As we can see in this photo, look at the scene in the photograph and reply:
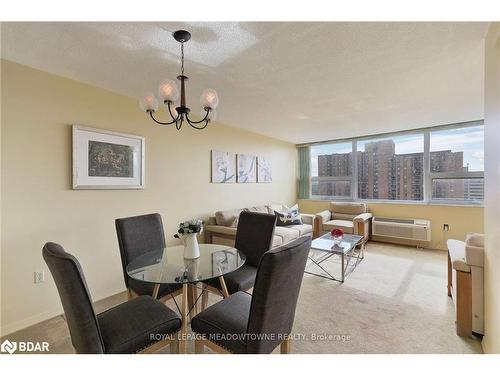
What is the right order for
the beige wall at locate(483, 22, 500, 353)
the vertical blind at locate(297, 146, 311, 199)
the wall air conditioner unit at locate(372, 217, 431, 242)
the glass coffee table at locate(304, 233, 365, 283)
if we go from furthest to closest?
1. the vertical blind at locate(297, 146, 311, 199)
2. the wall air conditioner unit at locate(372, 217, 431, 242)
3. the glass coffee table at locate(304, 233, 365, 283)
4. the beige wall at locate(483, 22, 500, 353)

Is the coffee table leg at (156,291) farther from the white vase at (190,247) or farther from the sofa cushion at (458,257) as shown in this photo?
the sofa cushion at (458,257)

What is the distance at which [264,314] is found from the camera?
1.15 metres

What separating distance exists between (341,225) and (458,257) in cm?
251

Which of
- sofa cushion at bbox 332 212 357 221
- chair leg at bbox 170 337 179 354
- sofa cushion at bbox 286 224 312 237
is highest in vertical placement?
sofa cushion at bbox 332 212 357 221

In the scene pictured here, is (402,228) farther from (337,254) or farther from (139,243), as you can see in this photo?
(139,243)

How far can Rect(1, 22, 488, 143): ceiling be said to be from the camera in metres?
1.58

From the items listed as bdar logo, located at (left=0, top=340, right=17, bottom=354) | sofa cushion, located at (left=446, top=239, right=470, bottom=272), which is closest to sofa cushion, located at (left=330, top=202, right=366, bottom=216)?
sofa cushion, located at (left=446, top=239, right=470, bottom=272)

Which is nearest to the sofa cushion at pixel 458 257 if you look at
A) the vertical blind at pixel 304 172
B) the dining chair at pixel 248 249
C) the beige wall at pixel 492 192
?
the beige wall at pixel 492 192

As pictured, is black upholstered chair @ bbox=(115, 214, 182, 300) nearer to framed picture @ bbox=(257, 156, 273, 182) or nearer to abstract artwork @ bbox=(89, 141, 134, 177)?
abstract artwork @ bbox=(89, 141, 134, 177)

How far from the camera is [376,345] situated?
69.7 inches

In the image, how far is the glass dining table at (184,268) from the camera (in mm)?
A: 1542

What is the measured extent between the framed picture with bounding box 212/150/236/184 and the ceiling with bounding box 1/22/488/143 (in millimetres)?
895

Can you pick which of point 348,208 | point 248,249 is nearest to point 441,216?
point 348,208

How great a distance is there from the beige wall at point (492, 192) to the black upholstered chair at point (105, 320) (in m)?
2.01
